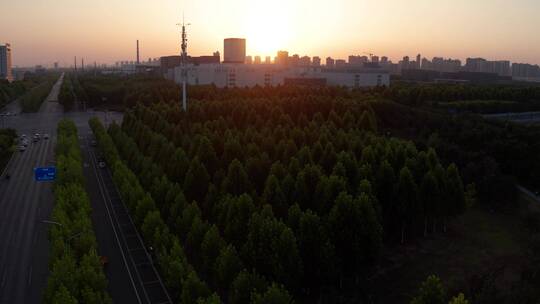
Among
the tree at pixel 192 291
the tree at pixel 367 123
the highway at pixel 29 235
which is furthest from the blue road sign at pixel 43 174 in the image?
the tree at pixel 367 123

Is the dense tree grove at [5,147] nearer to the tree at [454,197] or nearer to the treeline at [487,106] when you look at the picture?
the tree at [454,197]

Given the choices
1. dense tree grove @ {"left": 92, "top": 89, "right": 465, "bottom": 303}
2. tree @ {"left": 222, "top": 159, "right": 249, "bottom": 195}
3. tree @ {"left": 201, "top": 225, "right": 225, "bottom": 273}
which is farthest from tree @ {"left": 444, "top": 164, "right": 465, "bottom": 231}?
tree @ {"left": 201, "top": 225, "right": 225, "bottom": 273}

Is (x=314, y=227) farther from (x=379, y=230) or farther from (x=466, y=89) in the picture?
(x=466, y=89)

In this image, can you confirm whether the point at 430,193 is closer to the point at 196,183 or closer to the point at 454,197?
the point at 454,197

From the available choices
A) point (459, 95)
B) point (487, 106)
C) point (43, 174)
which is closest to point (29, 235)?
point (43, 174)

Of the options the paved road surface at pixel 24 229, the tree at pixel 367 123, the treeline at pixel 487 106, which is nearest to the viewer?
the paved road surface at pixel 24 229

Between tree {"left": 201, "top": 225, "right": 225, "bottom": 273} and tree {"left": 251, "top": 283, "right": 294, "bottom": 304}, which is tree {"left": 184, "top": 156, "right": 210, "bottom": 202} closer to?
tree {"left": 201, "top": 225, "right": 225, "bottom": 273}
